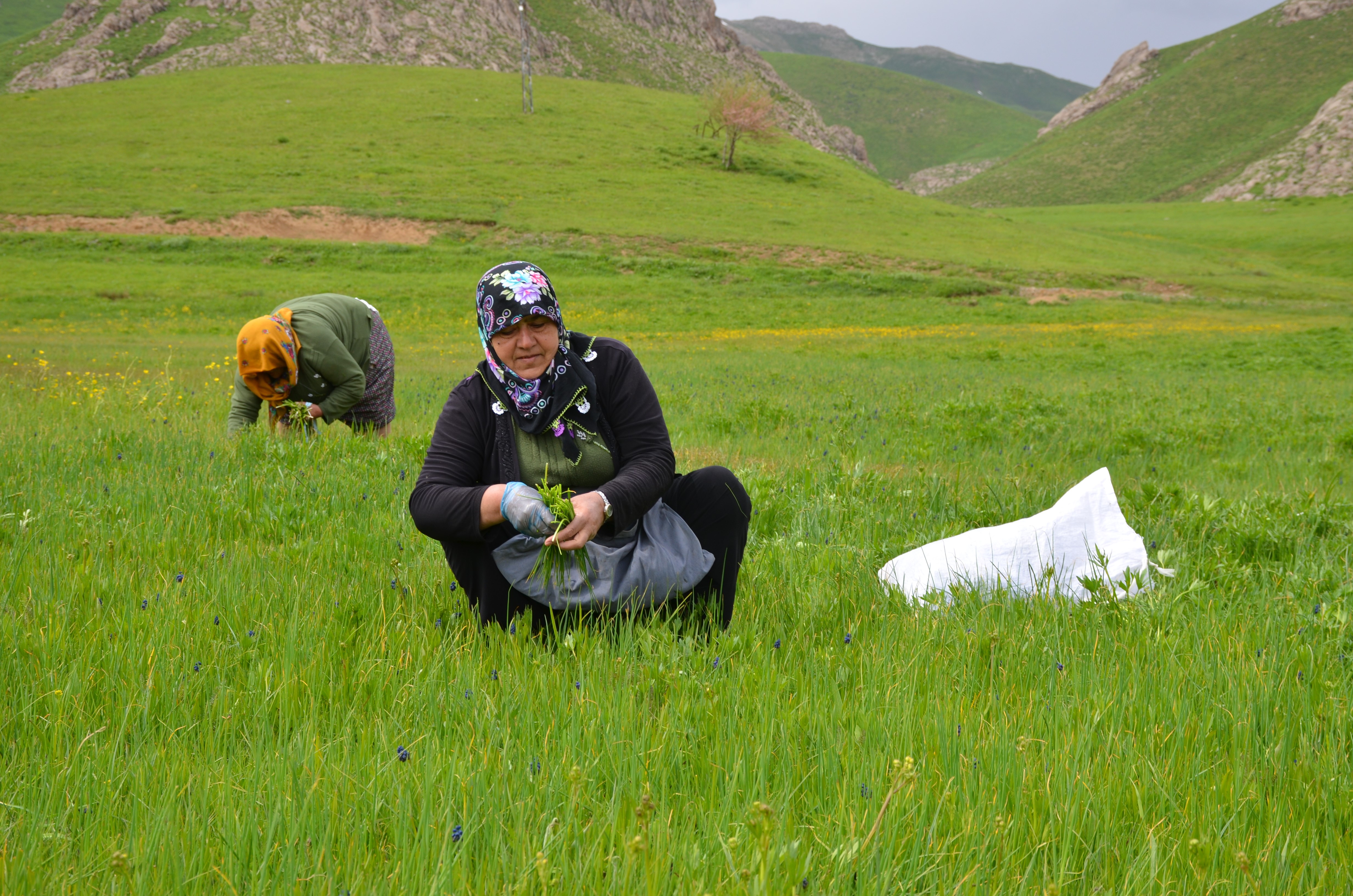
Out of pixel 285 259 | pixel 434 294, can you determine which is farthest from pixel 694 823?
pixel 285 259

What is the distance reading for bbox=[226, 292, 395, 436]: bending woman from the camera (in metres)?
5.95

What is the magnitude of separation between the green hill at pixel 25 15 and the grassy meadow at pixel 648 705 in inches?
6817

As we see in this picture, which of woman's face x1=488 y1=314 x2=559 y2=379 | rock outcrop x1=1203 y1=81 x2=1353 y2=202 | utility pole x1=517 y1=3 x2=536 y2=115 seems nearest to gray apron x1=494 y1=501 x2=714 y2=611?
woman's face x1=488 y1=314 x2=559 y2=379

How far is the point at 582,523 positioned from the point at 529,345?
2.63 feet

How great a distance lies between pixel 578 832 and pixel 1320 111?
13217 cm

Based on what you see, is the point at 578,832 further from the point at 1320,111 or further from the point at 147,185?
the point at 1320,111

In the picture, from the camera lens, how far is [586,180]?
177 ft

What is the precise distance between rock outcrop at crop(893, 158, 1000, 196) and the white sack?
175 meters

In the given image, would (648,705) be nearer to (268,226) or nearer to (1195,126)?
(268,226)

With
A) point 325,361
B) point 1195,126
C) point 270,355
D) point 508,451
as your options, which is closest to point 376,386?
point 325,361

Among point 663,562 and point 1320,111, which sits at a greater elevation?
point 1320,111

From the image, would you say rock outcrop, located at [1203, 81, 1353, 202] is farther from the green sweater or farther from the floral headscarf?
the floral headscarf

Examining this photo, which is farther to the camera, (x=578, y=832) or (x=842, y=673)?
(x=842, y=673)

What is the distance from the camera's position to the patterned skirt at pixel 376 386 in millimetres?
7066
